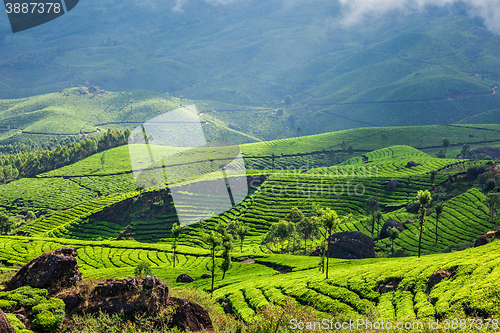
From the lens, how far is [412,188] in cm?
10419

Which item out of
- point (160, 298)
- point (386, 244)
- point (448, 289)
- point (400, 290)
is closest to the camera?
point (160, 298)

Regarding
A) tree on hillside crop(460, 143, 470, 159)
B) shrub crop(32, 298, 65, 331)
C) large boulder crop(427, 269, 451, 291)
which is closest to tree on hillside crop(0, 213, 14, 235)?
shrub crop(32, 298, 65, 331)

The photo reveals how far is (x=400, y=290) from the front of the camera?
91.7 ft

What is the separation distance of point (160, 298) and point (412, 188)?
103m

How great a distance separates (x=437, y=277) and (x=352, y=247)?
34790 mm

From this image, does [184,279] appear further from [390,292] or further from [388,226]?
[388,226]

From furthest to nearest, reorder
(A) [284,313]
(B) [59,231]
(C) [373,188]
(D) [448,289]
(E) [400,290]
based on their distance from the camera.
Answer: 1. (C) [373,188]
2. (B) [59,231]
3. (E) [400,290]
4. (D) [448,289]
5. (A) [284,313]

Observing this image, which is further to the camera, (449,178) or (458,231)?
(449,178)

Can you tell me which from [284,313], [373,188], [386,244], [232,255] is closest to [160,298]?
[284,313]

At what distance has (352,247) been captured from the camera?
2381 inches

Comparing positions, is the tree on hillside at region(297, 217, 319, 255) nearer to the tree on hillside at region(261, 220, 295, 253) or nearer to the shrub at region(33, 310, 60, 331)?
the tree on hillside at region(261, 220, 295, 253)

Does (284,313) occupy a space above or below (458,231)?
above

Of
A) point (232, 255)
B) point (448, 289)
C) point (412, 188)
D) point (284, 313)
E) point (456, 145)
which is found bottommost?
point (456, 145)

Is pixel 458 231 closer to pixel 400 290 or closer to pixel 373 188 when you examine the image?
pixel 373 188
